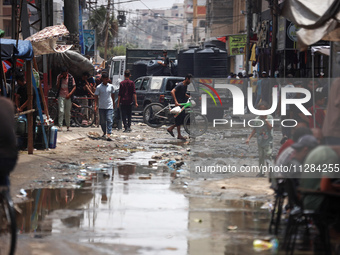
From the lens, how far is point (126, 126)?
20.8 meters

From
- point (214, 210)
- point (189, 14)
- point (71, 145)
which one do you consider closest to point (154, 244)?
point (214, 210)

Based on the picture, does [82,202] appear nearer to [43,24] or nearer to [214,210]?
[214,210]

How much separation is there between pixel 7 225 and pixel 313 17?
507cm

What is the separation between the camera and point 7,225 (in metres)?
5.82

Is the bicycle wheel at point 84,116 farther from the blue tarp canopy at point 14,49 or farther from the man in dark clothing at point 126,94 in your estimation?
the blue tarp canopy at point 14,49

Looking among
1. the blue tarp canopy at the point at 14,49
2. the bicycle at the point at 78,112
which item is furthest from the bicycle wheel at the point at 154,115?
the blue tarp canopy at the point at 14,49

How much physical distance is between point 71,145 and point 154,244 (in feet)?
31.7

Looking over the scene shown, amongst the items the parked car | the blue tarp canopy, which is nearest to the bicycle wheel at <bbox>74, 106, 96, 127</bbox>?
the parked car

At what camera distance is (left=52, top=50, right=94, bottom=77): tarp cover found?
21.4 metres

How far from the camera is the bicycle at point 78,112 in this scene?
2066cm

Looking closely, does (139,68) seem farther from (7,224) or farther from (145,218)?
(7,224)

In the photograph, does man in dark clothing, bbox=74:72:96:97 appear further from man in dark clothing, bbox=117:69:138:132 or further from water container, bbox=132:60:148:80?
water container, bbox=132:60:148:80

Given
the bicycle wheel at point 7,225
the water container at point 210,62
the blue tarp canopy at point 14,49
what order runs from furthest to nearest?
1. the water container at point 210,62
2. the blue tarp canopy at point 14,49
3. the bicycle wheel at point 7,225

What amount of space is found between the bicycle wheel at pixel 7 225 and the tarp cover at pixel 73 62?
1581cm
